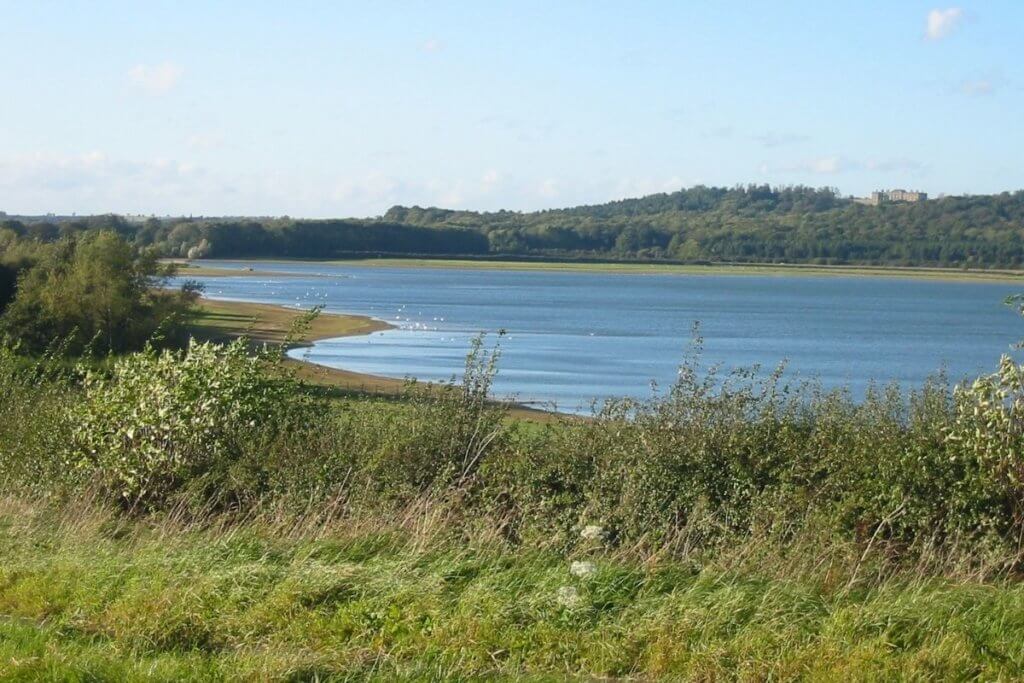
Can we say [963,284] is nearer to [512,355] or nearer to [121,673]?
[512,355]

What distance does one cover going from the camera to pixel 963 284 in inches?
6698

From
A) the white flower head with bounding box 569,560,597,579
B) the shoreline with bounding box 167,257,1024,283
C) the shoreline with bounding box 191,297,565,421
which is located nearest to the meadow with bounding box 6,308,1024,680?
the white flower head with bounding box 569,560,597,579

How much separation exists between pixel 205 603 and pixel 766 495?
407 centimetres

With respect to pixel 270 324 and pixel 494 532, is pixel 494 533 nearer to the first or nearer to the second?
pixel 494 532

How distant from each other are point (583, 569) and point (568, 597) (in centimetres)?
49

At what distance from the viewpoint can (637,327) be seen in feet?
263

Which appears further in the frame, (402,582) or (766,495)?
(766,495)

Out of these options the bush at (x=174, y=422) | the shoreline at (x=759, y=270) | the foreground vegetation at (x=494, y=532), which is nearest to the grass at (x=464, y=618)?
the foreground vegetation at (x=494, y=532)

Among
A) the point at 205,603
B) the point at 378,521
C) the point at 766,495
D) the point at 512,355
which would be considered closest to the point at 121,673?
the point at 205,603

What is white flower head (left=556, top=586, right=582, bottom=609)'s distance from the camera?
28.1ft

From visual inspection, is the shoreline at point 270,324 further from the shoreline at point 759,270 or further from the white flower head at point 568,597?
the shoreline at point 759,270

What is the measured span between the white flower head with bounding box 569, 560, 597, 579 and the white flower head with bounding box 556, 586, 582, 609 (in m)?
0.25

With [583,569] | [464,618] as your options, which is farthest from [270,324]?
[464,618]

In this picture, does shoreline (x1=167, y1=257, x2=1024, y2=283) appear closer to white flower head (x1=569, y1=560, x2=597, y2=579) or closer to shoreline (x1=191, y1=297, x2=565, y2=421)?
shoreline (x1=191, y1=297, x2=565, y2=421)
